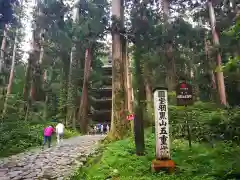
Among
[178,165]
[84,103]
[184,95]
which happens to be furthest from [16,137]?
[178,165]

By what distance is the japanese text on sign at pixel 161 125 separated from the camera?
6.64 m

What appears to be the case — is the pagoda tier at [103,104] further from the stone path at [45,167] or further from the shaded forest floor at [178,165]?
the shaded forest floor at [178,165]

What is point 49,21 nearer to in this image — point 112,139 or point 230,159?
point 112,139

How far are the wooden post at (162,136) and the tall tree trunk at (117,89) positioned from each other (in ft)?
13.3

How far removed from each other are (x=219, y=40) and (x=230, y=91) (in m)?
4.51

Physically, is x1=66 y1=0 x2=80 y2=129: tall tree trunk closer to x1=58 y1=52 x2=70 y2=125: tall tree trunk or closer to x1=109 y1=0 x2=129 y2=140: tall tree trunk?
x1=58 y1=52 x2=70 y2=125: tall tree trunk

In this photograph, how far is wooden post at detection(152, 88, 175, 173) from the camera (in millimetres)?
6371

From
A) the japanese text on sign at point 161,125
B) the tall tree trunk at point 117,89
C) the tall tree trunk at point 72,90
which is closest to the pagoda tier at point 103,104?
the tall tree trunk at point 72,90

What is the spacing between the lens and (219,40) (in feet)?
62.0

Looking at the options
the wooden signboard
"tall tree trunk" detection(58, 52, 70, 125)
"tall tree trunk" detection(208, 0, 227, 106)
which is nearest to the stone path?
the wooden signboard

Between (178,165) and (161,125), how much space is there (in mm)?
1076

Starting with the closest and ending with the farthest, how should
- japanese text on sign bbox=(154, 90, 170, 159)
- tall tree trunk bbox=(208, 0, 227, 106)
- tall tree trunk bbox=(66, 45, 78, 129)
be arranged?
japanese text on sign bbox=(154, 90, 170, 159), tall tree trunk bbox=(208, 0, 227, 106), tall tree trunk bbox=(66, 45, 78, 129)

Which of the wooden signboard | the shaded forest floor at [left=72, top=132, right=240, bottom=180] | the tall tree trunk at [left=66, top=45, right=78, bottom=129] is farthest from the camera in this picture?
the tall tree trunk at [left=66, top=45, right=78, bottom=129]

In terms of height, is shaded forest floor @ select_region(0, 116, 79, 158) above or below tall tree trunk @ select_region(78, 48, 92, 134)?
below
